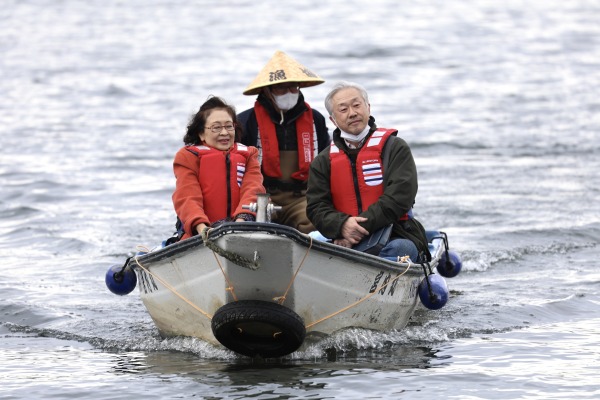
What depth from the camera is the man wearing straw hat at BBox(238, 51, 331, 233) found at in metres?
8.52

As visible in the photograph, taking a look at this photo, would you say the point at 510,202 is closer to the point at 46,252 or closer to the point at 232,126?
the point at 46,252

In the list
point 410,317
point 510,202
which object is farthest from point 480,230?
point 410,317

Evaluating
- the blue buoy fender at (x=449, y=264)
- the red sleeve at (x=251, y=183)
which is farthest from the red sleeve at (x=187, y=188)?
the blue buoy fender at (x=449, y=264)

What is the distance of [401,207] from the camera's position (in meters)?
7.47

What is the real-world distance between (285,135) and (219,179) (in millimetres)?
1104

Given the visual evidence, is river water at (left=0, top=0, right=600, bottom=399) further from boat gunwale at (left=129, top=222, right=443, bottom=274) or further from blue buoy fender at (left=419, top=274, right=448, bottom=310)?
boat gunwale at (left=129, top=222, right=443, bottom=274)

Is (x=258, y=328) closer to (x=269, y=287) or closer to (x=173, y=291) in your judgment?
(x=269, y=287)

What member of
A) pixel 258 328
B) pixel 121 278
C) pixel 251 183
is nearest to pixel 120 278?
pixel 121 278

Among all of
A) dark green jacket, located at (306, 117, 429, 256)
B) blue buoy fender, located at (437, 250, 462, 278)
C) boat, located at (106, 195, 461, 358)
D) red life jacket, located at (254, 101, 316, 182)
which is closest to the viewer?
boat, located at (106, 195, 461, 358)

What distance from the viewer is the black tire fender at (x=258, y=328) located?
267 inches

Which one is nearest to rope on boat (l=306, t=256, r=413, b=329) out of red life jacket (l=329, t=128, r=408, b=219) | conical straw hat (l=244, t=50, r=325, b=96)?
red life jacket (l=329, t=128, r=408, b=219)

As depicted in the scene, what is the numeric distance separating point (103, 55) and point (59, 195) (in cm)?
1547

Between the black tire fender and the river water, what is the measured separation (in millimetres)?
154

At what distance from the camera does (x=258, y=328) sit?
273 inches
